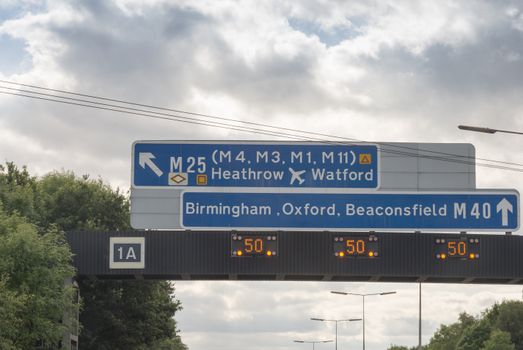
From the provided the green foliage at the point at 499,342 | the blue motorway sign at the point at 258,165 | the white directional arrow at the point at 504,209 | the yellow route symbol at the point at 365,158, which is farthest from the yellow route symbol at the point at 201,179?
the green foliage at the point at 499,342

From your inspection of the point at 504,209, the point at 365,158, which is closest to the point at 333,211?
the point at 365,158

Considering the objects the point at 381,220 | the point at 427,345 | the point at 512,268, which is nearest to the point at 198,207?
the point at 381,220

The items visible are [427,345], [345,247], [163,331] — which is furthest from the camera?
[427,345]

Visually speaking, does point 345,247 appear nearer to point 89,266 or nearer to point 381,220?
point 381,220

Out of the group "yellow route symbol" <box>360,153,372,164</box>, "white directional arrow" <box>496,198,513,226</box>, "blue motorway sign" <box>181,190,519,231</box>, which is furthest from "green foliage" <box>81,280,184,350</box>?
"white directional arrow" <box>496,198,513,226</box>

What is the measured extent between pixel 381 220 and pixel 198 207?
22.4ft

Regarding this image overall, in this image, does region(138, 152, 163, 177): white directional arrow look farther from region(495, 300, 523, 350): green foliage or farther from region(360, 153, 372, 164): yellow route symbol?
region(495, 300, 523, 350): green foliage

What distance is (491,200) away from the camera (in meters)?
39.5

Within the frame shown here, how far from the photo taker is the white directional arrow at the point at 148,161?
3959cm

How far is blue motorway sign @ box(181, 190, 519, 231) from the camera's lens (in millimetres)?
38875

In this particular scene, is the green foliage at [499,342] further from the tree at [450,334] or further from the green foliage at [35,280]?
the green foliage at [35,280]

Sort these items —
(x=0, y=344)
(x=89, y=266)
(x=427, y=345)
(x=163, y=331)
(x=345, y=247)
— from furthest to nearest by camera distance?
(x=427, y=345) < (x=163, y=331) < (x=89, y=266) < (x=345, y=247) < (x=0, y=344)

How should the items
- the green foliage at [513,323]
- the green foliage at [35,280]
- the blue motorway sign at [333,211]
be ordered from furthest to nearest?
the green foliage at [513,323], the blue motorway sign at [333,211], the green foliage at [35,280]

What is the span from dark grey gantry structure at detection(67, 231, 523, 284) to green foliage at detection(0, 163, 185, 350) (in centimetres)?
1052
